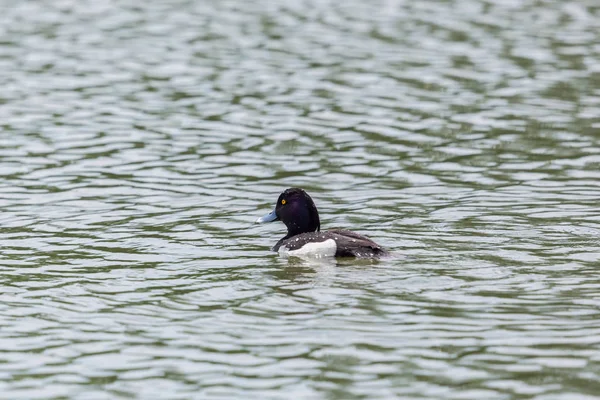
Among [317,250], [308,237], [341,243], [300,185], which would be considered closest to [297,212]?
[308,237]

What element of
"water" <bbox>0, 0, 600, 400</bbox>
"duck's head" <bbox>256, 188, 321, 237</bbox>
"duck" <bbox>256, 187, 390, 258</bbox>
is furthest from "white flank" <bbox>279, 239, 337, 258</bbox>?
"duck's head" <bbox>256, 188, 321, 237</bbox>

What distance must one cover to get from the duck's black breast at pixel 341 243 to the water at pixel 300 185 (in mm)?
246

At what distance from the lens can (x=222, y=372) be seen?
961cm

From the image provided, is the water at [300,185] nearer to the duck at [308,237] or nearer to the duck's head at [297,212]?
the duck at [308,237]

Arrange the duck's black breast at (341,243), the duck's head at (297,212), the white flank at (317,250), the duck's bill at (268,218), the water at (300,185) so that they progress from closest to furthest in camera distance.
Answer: the water at (300,185) < the duck's black breast at (341,243) < the white flank at (317,250) < the duck's head at (297,212) < the duck's bill at (268,218)

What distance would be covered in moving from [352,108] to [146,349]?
1211 cm

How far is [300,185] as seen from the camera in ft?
56.9

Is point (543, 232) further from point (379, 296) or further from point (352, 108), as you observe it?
point (352, 108)

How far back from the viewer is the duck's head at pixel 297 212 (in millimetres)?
14188

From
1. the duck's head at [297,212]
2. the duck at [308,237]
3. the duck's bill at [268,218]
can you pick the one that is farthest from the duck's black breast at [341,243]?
the duck's bill at [268,218]

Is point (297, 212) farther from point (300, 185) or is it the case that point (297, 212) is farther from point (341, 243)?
point (300, 185)

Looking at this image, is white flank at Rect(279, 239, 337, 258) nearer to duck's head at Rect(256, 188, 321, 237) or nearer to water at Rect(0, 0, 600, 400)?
water at Rect(0, 0, 600, 400)

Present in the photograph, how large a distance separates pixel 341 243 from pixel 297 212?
1.21 meters

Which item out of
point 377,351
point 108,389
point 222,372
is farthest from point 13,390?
point 377,351
